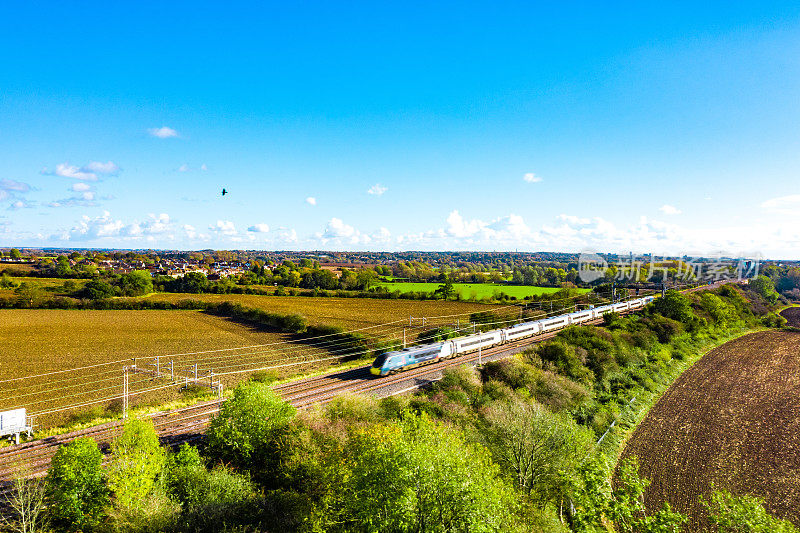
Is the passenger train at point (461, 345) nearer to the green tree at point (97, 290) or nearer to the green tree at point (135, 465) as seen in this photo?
the green tree at point (135, 465)

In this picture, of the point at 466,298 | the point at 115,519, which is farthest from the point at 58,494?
the point at 466,298

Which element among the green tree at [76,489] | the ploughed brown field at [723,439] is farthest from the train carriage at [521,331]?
the green tree at [76,489]

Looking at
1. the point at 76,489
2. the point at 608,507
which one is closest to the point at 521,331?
the point at 608,507

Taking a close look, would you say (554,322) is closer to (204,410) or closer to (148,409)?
(204,410)

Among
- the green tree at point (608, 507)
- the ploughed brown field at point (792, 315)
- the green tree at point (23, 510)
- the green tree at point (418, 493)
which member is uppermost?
the green tree at point (418, 493)

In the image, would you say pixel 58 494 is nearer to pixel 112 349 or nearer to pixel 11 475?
pixel 11 475

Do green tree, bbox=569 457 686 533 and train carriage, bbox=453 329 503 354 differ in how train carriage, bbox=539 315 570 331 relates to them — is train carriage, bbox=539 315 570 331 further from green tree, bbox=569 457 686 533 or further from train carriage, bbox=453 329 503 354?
green tree, bbox=569 457 686 533
